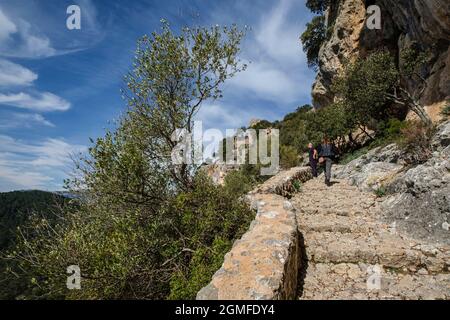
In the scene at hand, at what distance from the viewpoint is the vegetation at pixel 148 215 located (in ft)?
24.8

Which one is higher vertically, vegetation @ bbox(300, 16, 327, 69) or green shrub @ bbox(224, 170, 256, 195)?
vegetation @ bbox(300, 16, 327, 69)

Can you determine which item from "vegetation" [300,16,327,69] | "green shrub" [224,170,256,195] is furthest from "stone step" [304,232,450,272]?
"vegetation" [300,16,327,69]

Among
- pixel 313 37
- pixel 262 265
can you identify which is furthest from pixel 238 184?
pixel 313 37

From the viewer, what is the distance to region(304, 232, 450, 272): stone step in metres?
6.24

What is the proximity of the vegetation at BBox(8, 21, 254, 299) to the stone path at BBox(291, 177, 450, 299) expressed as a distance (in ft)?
8.17

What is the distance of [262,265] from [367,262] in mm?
3376

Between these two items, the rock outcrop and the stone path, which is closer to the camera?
the stone path

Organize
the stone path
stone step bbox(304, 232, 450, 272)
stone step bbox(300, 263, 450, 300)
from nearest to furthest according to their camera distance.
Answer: stone step bbox(300, 263, 450, 300), the stone path, stone step bbox(304, 232, 450, 272)

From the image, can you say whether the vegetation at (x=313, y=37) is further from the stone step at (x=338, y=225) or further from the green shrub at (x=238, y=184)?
the stone step at (x=338, y=225)

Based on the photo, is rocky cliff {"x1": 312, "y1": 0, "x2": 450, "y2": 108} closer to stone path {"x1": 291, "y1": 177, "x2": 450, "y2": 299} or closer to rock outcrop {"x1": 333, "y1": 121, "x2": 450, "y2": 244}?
rock outcrop {"x1": 333, "y1": 121, "x2": 450, "y2": 244}

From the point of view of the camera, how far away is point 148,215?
375 inches
